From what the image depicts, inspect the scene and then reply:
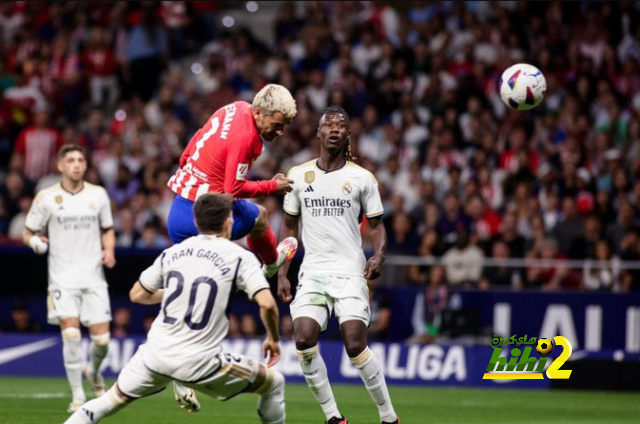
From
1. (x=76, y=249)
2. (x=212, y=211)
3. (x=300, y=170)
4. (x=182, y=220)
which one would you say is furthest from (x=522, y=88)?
(x=212, y=211)

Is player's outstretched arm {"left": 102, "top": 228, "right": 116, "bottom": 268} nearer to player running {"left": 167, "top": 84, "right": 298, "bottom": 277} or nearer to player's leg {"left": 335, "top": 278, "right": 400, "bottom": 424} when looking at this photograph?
player running {"left": 167, "top": 84, "right": 298, "bottom": 277}

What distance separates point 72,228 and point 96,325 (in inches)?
44.0

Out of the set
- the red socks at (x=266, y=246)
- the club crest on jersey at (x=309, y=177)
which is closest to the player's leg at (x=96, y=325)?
the red socks at (x=266, y=246)

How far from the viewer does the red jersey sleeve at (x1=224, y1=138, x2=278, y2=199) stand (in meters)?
9.62

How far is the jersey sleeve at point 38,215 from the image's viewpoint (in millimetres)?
13070

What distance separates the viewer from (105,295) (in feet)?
43.3

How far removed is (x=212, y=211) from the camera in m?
7.82

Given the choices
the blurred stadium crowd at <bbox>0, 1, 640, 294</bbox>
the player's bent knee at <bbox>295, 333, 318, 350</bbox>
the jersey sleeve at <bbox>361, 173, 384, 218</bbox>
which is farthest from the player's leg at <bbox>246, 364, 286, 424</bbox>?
the blurred stadium crowd at <bbox>0, 1, 640, 294</bbox>

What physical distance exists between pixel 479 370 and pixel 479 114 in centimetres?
531

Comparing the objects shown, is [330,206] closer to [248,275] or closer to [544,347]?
[248,275]

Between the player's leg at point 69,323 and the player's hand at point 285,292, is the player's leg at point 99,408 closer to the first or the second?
the player's hand at point 285,292

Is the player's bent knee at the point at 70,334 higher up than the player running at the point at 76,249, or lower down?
lower down

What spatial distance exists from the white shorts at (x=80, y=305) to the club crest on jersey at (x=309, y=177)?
380 cm

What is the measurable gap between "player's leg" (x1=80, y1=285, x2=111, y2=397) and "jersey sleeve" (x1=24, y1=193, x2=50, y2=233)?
3.00 ft
